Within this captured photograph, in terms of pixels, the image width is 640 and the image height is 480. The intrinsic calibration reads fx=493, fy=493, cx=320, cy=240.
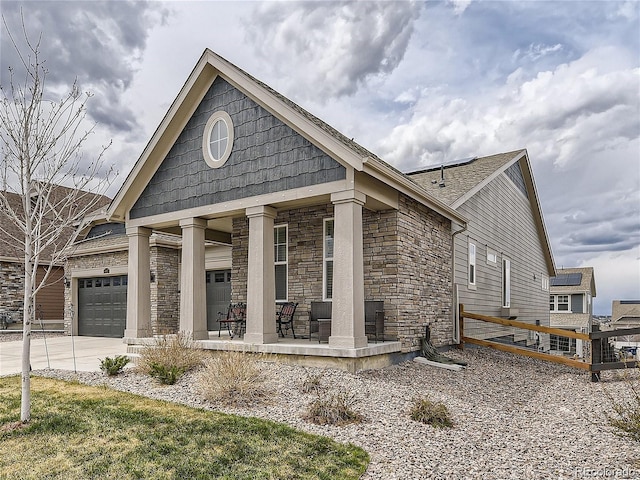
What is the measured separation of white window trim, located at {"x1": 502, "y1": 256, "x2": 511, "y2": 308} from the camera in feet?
54.5

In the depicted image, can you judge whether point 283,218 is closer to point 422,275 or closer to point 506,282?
point 422,275

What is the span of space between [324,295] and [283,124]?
12.0 feet

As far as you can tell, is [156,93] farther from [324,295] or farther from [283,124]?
[324,295]

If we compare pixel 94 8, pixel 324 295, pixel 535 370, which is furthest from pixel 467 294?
pixel 94 8

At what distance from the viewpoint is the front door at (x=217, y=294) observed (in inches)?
598

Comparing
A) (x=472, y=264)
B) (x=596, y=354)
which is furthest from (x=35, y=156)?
(x=472, y=264)

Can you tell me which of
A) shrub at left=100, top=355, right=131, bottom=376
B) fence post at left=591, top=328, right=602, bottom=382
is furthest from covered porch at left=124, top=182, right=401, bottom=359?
fence post at left=591, top=328, right=602, bottom=382

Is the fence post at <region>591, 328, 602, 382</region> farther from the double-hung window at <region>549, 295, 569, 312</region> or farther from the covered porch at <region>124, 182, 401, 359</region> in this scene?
the double-hung window at <region>549, 295, 569, 312</region>

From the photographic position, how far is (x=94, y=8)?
Answer: 32.0 feet

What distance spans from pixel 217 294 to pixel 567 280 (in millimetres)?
26236

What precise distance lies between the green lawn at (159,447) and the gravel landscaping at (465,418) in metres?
0.36

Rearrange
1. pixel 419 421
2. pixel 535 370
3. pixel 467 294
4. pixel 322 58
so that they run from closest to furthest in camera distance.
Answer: pixel 419 421 → pixel 535 370 → pixel 322 58 → pixel 467 294

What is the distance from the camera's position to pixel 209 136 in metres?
10.5

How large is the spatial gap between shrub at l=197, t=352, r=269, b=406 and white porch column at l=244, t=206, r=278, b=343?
2.16 metres
